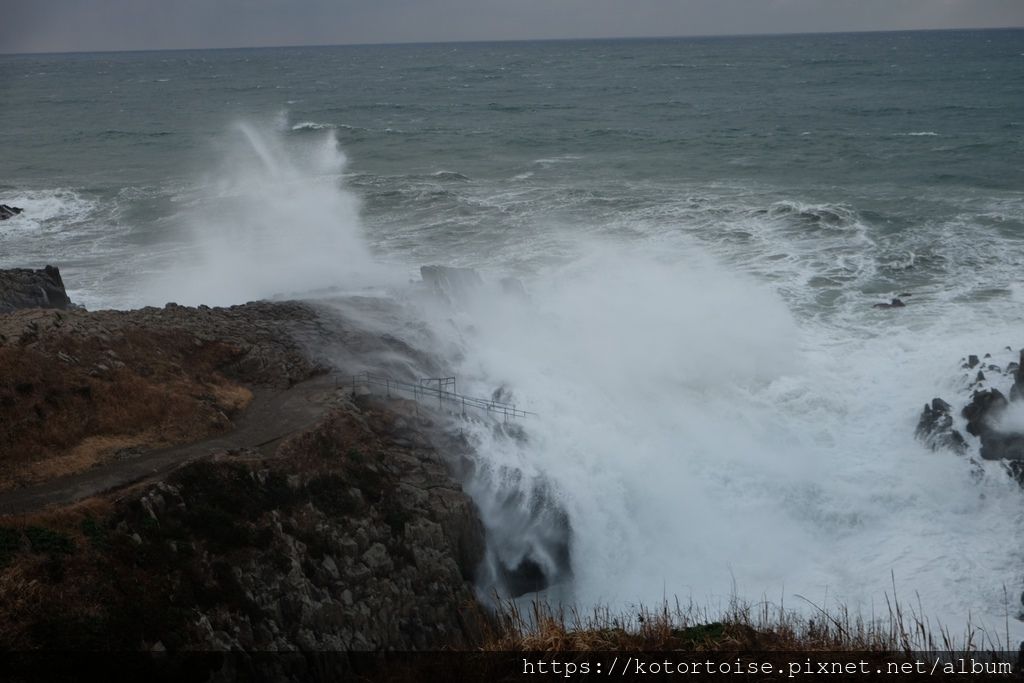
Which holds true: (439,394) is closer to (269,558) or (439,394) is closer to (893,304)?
(269,558)

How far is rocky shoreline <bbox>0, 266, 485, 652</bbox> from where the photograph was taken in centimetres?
1071

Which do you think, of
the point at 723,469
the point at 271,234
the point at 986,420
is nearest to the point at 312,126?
the point at 271,234

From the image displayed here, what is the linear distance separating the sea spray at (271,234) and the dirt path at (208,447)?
9.19 meters

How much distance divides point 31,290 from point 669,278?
21.1 m

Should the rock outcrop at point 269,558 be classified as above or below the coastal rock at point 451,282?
below

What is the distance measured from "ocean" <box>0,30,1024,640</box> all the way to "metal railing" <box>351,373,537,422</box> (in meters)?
0.73

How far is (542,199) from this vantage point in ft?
143

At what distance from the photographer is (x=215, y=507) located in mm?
12562

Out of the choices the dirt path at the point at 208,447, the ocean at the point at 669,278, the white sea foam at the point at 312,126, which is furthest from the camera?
the white sea foam at the point at 312,126

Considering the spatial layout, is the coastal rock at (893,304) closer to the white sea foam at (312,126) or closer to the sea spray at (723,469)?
the sea spray at (723,469)

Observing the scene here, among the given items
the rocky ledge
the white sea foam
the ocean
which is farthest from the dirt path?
the white sea foam

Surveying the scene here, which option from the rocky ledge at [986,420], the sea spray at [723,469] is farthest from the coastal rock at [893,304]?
the rocky ledge at [986,420]

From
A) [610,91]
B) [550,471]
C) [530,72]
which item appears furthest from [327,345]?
[530,72]

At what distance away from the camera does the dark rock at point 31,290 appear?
23.8 m
